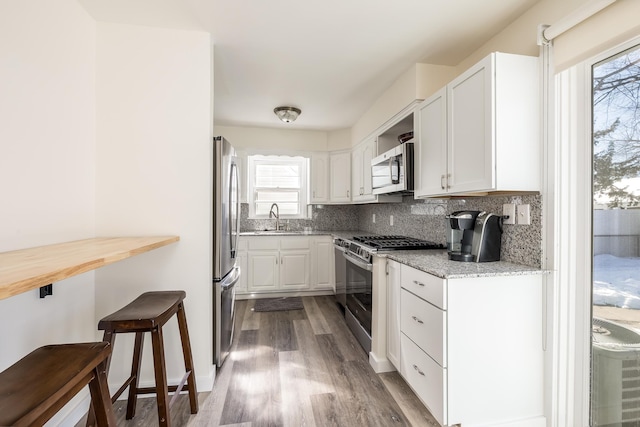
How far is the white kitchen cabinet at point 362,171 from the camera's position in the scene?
3.37m

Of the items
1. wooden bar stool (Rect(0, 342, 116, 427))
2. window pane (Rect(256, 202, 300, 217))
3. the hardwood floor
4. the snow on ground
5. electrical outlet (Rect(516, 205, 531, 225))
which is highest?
window pane (Rect(256, 202, 300, 217))

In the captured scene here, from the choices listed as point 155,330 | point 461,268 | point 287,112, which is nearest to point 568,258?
point 461,268

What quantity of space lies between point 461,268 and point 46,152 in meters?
2.24

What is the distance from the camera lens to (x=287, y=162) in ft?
14.8

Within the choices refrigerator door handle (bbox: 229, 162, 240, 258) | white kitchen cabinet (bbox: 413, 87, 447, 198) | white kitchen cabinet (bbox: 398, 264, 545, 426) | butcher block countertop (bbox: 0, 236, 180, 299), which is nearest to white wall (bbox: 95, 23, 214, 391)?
refrigerator door handle (bbox: 229, 162, 240, 258)

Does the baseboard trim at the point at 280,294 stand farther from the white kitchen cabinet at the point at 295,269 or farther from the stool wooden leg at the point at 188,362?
the stool wooden leg at the point at 188,362

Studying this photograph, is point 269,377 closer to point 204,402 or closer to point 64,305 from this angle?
point 204,402

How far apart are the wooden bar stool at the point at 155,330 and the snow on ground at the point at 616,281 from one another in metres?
2.16

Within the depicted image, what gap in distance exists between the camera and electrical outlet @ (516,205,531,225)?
1.68m

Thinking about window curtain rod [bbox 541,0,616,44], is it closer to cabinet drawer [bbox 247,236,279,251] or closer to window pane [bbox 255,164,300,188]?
cabinet drawer [bbox 247,236,279,251]

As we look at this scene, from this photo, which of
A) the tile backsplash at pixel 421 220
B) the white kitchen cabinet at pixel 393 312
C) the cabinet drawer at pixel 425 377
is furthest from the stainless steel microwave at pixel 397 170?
the cabinet drawer at pixel 425 377

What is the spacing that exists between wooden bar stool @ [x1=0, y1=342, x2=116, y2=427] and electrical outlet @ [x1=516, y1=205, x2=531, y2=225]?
2.08 metres

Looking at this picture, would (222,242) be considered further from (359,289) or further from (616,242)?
(616,242)

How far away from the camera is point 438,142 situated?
6.61 ft
